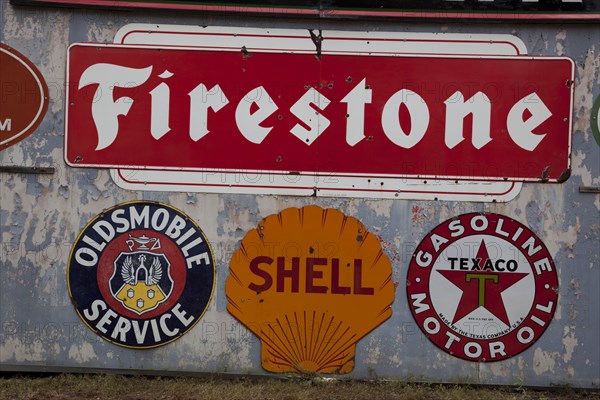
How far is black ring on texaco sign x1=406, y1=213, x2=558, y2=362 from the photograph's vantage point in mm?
4777

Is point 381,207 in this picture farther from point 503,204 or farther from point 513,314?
point 513,314

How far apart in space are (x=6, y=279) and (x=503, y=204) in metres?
3.55

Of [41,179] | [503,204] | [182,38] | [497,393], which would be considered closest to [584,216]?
[503,204]

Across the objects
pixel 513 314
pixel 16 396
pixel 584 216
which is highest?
pixel 584 216

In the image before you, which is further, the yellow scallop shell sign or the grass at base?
the yellow scallop shell sign

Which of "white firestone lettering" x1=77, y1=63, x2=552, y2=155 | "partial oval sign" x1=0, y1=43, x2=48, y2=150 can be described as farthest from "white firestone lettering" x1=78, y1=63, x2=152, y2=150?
"partial oval sign" x1=0, y1=43, x2=48, y2=150

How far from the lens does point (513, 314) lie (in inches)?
188

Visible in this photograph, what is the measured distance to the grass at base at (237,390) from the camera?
182 inches

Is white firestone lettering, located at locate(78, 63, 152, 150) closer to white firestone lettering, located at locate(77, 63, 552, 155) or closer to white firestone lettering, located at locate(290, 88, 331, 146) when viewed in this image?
white firestone lettering, located at locate(77, 63, 552, 155)

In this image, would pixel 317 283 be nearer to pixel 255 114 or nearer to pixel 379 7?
pixel 255 114

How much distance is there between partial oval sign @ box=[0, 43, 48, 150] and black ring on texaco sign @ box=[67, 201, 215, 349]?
0.82 metres

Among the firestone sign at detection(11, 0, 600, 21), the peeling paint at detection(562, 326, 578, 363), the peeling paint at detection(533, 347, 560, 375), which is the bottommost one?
the peeling paint at detection(533, 347, 560, 375)

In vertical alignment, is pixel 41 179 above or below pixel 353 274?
above

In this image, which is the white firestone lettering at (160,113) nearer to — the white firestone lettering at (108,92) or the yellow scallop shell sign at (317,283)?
the white firestone lettering at (108,92)
